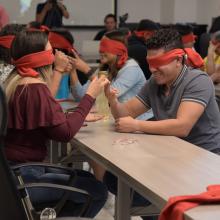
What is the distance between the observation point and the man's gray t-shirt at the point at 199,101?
7.67 ft

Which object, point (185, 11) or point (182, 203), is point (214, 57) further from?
point (185, 11)

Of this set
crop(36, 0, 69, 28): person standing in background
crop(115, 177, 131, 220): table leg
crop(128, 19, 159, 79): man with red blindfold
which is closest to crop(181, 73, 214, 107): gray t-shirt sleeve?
crop(115, 177, 131, 220): table leg

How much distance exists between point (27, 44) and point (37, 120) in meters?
0.38

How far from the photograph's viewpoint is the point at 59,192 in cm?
218

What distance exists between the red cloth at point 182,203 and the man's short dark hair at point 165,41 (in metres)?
1.11

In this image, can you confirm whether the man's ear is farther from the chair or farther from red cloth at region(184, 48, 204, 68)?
the chair

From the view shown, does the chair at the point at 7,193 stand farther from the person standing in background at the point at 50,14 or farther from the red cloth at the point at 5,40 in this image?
the person standing in background at the point at 50,14

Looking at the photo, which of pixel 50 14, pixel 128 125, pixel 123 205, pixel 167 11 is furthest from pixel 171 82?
pixel 167 11

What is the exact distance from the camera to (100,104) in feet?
9.32

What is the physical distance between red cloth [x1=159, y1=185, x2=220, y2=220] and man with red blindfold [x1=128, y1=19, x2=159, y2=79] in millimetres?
3530

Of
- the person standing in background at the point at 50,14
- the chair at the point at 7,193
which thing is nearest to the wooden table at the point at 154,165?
the chair at the point at 7,193

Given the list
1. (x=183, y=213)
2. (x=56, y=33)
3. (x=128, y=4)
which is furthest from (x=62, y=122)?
(x=128, y=4)

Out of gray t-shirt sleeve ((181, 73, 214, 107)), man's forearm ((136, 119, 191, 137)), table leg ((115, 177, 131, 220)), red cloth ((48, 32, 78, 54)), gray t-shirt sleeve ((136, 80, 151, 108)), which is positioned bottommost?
table leg ((115, 177, 131, 220))

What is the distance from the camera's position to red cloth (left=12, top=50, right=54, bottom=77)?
2.22 metres
